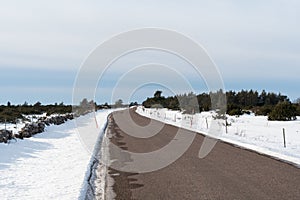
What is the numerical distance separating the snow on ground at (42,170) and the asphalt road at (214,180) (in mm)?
1051

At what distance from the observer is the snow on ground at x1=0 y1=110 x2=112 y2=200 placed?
8.62 m

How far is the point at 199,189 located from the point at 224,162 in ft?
14.9

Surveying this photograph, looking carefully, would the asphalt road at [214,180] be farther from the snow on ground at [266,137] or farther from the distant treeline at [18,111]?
the distant treeline at [18,111]

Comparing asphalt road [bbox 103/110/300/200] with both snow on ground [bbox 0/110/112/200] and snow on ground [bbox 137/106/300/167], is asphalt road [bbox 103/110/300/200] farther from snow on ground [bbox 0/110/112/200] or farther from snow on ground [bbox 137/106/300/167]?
snow on ground [bbox 137/106/300/167]

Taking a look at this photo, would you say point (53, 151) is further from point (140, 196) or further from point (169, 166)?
point (140, 196)

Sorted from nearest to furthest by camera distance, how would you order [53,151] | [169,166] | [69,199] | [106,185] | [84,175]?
[69,199] → [106,185] → [84,175] → [169,166] → [53,151]

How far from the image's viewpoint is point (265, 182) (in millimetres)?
9805

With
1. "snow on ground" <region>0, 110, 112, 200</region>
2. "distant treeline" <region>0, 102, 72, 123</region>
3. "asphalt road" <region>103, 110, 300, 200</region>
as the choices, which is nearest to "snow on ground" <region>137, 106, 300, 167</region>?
"asphalt road" <region>103, 110, 300, 200</region>

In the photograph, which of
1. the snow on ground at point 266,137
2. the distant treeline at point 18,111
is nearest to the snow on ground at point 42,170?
the snow on ground at point 266,137

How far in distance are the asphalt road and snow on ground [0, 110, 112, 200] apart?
105 cm

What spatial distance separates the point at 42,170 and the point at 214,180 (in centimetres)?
504

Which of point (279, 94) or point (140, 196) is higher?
point (279, 94)

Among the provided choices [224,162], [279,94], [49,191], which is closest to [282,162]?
[224,162]

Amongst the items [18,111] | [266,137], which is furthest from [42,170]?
[18,111]
